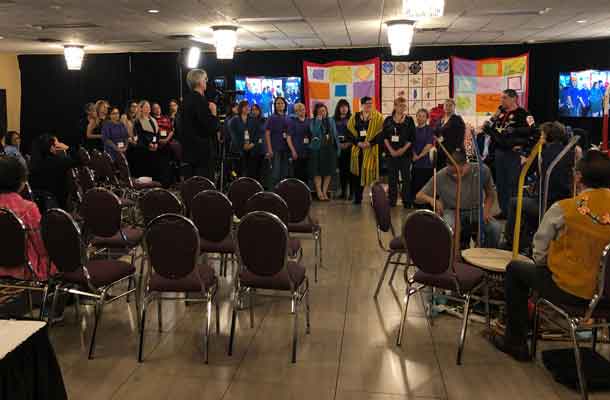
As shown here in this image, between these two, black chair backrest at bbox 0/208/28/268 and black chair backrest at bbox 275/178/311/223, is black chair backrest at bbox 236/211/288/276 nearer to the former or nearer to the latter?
black chair backrest at bbox 0/208/28/268

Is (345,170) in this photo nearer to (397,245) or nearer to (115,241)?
(397,245)

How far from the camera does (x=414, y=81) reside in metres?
12.3

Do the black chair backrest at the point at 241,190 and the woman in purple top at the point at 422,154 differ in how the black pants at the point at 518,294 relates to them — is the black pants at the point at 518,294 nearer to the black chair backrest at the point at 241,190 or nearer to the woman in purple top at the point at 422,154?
the black chair backrest at the point at 241,190

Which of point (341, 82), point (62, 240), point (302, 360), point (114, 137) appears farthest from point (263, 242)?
point (341, 82)

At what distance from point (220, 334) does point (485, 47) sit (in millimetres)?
10351

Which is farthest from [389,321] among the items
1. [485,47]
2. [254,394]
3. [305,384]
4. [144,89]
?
[144,89]

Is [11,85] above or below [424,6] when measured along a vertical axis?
above

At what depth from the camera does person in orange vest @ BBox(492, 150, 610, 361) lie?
2955 mm

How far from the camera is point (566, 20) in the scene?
8680 millimetres

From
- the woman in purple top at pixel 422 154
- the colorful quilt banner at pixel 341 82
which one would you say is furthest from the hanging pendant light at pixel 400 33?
the colorful quilt banner at pixel 341 82

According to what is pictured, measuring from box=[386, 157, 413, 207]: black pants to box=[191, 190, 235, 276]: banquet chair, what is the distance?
445cm

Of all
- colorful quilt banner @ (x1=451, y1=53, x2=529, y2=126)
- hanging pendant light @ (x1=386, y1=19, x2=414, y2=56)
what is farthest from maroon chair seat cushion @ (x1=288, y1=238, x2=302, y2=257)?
colorful quilt banner @ (x1=451, y1=53, x2=529, y2=126)

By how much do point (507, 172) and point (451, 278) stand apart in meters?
3.76

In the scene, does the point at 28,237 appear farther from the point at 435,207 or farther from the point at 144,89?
the point at 144,89
